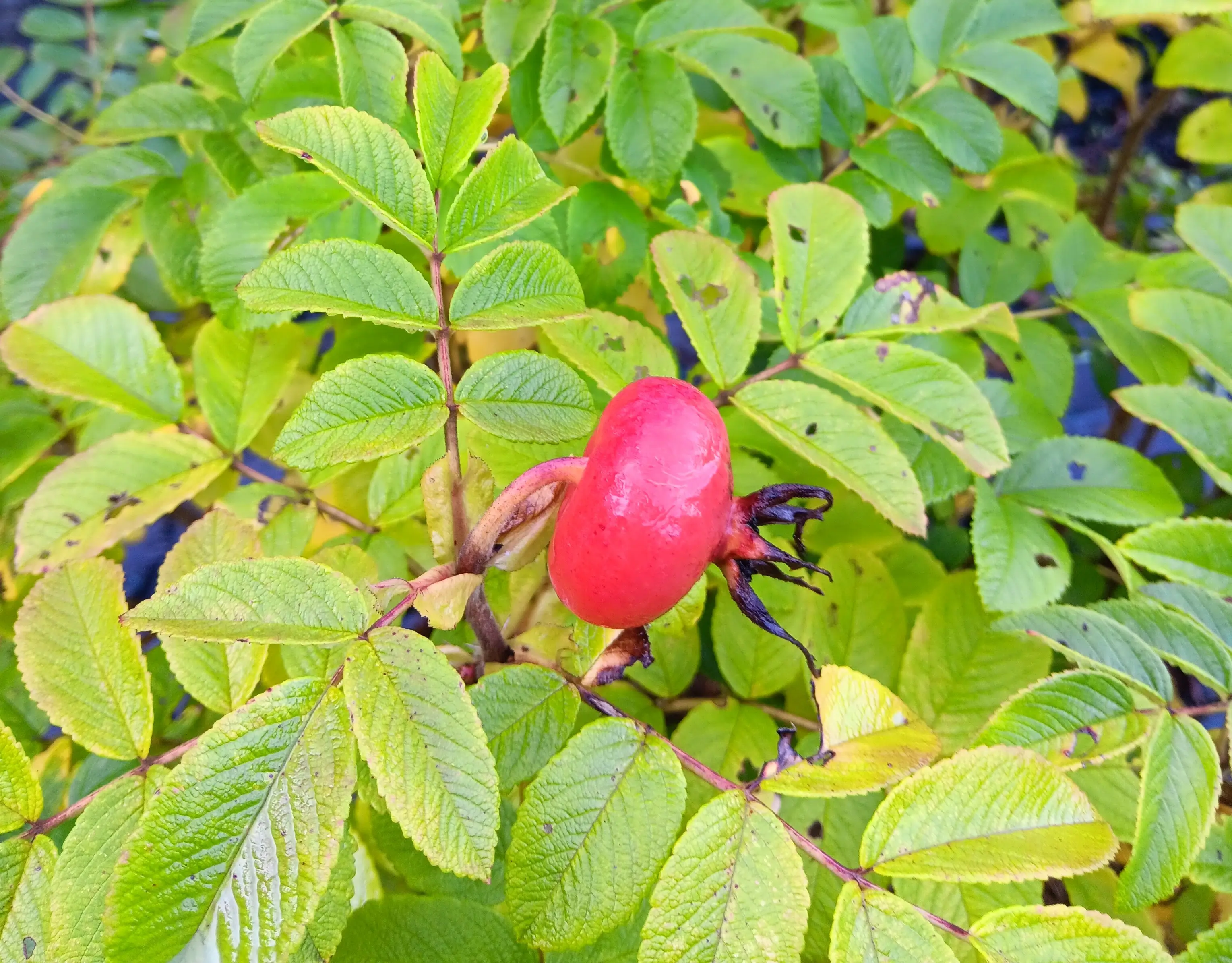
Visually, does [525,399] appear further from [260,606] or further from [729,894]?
[729,894]

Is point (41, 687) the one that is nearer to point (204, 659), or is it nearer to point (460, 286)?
point (204, 659)

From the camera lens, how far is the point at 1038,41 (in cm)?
194

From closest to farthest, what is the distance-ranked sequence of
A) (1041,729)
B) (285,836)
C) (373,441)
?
(285,836) → (373,441) → (1041,729)

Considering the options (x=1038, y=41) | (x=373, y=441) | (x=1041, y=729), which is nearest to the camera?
(x=373, y=441)

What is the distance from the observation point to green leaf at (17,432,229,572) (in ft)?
3.27

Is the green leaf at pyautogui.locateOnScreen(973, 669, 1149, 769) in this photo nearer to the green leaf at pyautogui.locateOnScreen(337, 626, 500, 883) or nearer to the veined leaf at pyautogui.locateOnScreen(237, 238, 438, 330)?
the green leaf at pyautogui.locateOnScreen(337, 626, 500, 883)

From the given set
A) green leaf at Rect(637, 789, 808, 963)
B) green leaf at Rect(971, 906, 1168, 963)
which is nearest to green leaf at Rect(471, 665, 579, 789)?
green leaf at Rect(637, 789, 808, 963)

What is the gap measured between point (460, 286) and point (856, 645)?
72cm

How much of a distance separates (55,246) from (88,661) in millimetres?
737

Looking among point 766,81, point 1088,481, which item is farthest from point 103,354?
point 1088,481

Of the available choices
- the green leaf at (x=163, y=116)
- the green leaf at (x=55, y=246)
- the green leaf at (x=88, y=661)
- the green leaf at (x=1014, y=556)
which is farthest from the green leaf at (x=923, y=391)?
the green leaf at (x=55, y=246)

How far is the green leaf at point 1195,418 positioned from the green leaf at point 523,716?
2.80ft

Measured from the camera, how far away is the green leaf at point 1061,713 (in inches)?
32.4

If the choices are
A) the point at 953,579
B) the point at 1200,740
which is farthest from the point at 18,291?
the point at 1200,740
